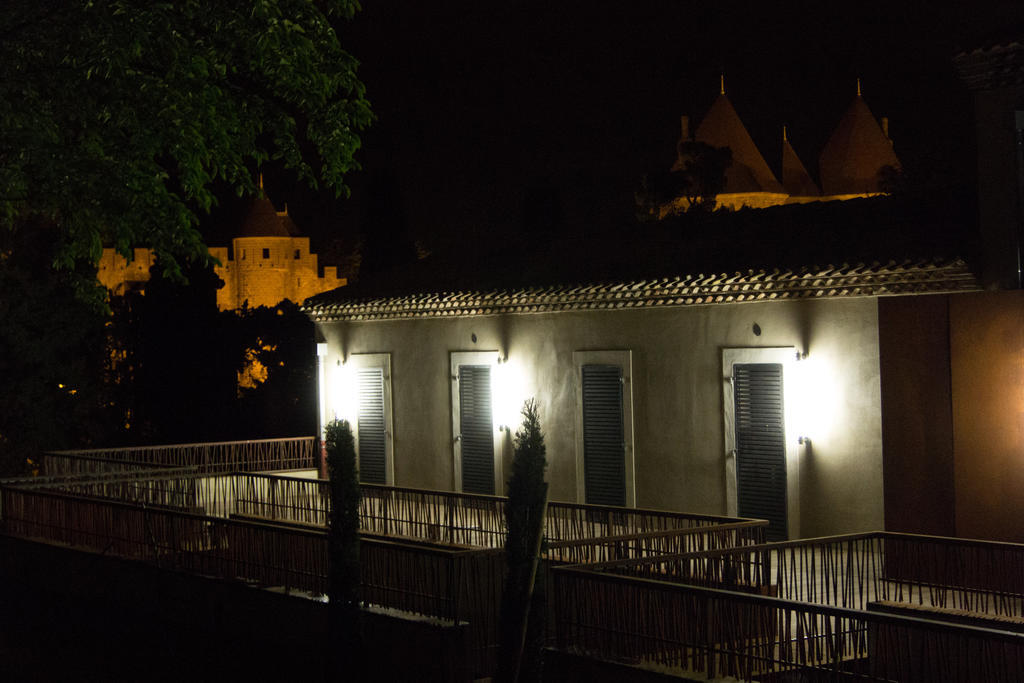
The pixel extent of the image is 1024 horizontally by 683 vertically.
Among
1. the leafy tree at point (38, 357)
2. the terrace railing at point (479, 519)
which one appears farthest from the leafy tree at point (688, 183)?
the terrace railing at point (479, 519)

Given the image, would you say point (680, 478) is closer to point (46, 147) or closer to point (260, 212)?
point (46, 147)

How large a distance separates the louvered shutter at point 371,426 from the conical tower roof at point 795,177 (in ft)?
142

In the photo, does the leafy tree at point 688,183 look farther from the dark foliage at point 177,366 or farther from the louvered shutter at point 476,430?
the louvered shutter at point 476,430

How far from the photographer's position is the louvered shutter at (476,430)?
19047 millimetres

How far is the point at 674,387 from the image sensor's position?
→ 1628 centimetres

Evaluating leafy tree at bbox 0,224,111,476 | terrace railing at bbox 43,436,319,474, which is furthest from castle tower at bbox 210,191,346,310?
terrace railing at bbox 43,436,319,474

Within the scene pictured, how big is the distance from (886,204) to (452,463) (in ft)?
24.5

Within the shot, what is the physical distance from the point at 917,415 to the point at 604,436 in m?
5.01

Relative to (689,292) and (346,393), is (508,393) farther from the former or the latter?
(346,393)

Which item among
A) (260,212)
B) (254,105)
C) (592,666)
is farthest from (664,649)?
(260,212)

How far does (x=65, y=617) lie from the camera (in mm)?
13883

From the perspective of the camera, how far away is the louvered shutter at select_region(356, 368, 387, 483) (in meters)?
21.0

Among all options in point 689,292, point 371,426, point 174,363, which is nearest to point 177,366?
point 174,363

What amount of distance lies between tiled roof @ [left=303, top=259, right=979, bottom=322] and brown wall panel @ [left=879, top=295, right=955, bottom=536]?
0.24 meters
